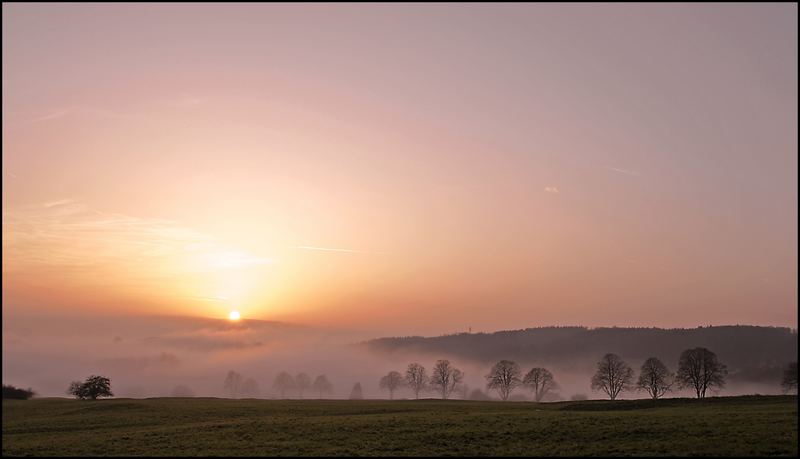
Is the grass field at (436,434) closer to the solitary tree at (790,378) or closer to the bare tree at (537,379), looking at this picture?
the solitary tree at (790,378)

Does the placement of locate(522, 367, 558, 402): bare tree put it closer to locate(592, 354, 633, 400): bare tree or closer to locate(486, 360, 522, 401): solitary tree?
locate(486, 360, 522, 401): solitary tree

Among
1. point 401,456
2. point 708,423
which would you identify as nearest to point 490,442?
point 401,456

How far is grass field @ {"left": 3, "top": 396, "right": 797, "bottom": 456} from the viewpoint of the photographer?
4412 centimetres

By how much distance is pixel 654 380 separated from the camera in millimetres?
148875

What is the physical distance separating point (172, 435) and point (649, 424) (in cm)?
4527

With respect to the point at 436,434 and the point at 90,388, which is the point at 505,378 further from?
the point at 436,434

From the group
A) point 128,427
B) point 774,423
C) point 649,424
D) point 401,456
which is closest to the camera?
point 401,456

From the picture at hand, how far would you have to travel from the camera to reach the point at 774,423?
4950 centimetres

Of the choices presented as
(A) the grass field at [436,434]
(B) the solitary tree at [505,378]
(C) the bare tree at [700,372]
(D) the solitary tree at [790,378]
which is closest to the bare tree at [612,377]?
(C) the bare tree at [700,372]

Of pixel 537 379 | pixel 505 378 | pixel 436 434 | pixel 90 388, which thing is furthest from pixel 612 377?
pixel 90 388

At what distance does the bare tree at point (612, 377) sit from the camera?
525ft

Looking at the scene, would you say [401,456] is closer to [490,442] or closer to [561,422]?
[490,442]

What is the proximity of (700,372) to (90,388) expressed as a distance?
434 ft

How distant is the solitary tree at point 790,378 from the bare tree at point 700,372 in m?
12.7
